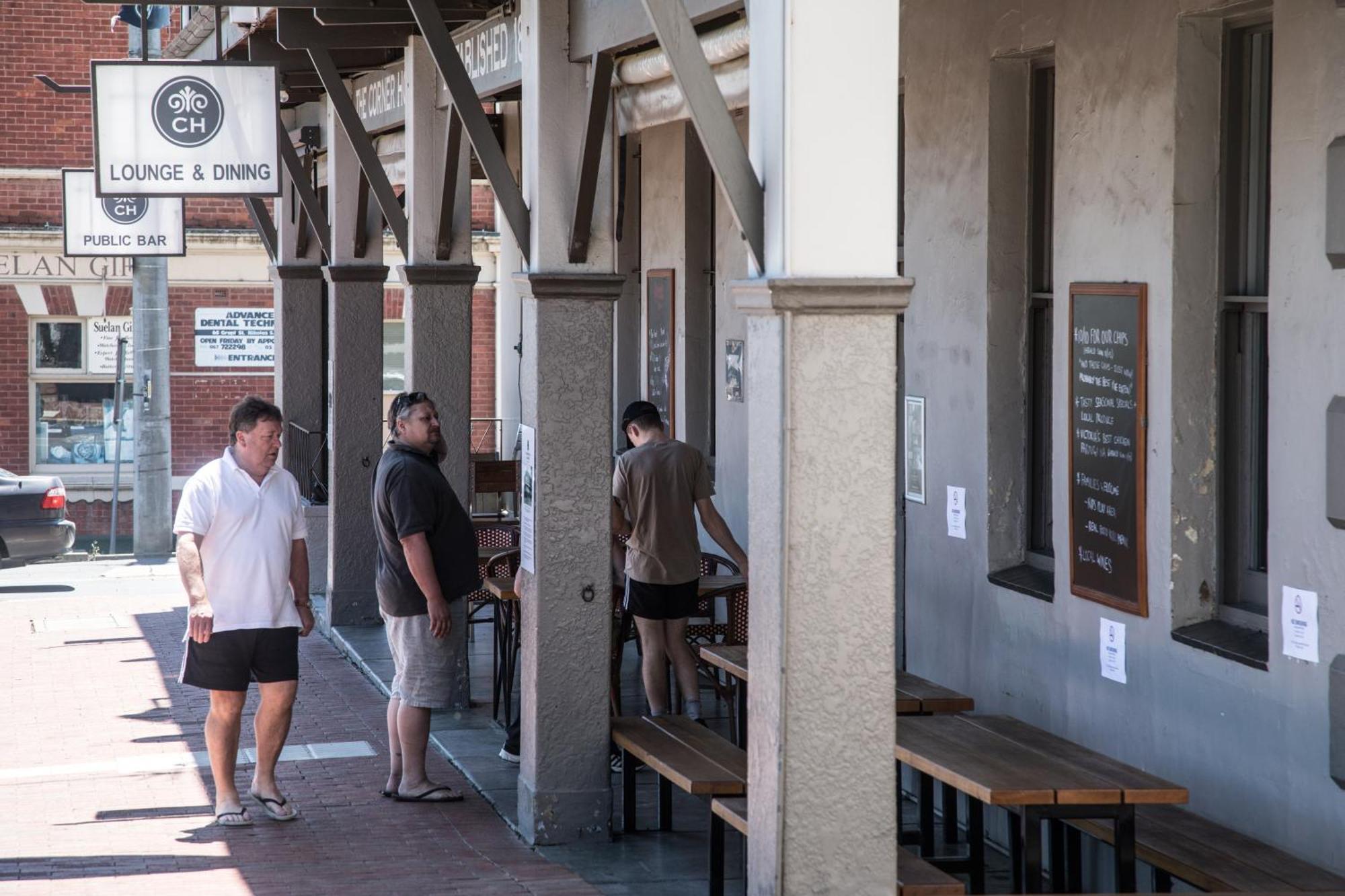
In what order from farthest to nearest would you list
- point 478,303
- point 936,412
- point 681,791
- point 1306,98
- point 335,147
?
point 478,303 < point 335,147 < point 681,791 < point 936,412 < point 1306,98

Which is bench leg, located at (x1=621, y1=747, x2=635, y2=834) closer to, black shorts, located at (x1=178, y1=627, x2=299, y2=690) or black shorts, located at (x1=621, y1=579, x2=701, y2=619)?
black shorts, located at (x1=621, y1=579, x2=701, y2=619)

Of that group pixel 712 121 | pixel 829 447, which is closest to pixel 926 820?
pixel 829 447

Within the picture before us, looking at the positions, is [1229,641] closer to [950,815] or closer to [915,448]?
[950,815]

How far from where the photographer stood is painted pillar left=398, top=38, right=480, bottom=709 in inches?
427

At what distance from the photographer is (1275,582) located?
5.64 m

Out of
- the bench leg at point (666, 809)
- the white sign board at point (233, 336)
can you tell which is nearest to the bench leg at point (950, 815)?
the bench leg at point (666, 809)

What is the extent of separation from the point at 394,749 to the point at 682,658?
63.1 inches

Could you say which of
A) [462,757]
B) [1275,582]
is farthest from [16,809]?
[1275,582]

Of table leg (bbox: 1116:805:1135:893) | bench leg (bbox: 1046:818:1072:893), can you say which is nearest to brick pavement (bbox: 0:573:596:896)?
bench leg (bbox: 1046:818:1072:893)

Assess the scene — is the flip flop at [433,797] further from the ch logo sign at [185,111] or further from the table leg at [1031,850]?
the ch logo sign at [185,111]

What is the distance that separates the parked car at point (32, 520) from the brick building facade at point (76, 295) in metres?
5.08

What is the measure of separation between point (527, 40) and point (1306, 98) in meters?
3.55

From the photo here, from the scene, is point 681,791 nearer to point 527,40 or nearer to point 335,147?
point 527,40

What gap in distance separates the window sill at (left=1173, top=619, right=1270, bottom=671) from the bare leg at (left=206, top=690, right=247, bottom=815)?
159 inches
